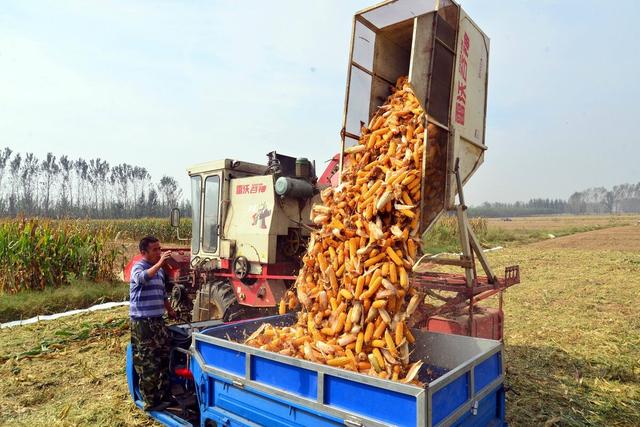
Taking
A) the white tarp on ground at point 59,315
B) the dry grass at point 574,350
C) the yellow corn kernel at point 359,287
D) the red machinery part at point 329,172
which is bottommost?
the white tarp on ground at point 59,315

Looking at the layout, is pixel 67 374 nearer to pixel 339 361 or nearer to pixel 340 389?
pixel 339 361

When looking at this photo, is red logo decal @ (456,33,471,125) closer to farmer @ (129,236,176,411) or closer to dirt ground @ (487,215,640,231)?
farmer @ (129,236,176,411)

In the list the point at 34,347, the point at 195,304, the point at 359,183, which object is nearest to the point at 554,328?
the point at 359,183

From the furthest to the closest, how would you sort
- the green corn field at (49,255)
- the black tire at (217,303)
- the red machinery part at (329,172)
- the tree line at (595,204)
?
1. the tree line at (595,204)
2. the green corn field at (49,255)
3. the red machinery part at (329,172)
4. the black tire at (217,303)

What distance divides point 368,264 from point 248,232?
3.28m

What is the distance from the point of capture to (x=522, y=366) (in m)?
5.87

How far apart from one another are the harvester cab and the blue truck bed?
241 centimetres

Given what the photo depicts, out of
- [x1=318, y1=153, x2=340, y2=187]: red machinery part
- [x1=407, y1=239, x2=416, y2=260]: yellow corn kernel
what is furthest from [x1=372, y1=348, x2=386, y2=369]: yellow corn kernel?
[x1=318, y1=153, x2=340, y2=187]: red machinery part

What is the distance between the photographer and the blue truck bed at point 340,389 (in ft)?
8.02

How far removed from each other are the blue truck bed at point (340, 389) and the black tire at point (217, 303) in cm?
266

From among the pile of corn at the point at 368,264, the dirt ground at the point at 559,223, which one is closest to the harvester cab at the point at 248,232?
the pile of corn at the point at 368,264

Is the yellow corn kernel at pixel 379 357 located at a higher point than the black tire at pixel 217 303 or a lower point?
higher

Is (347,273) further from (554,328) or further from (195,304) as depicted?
(554,328)

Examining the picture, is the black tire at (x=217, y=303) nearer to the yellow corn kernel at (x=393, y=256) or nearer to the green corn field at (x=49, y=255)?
the yellow corn kernel at (x=393, y=256)
